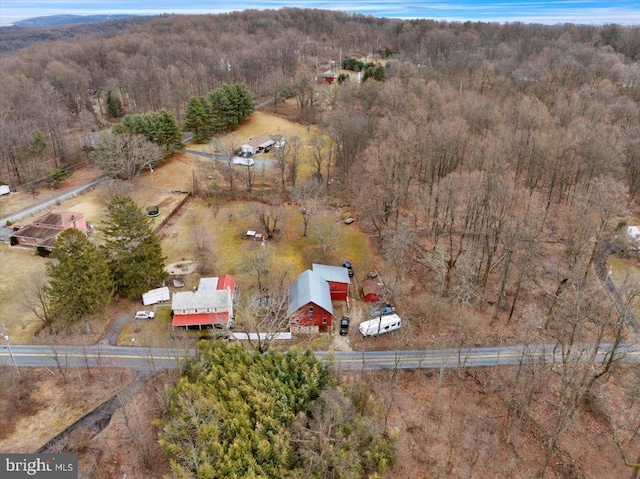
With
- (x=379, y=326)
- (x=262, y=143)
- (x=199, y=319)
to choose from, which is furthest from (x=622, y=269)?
(x=262, y=143)

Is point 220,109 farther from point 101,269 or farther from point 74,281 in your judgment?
point 74,281

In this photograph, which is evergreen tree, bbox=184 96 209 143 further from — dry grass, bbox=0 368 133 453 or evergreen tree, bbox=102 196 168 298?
dry grass, bbox=0 368 133 453

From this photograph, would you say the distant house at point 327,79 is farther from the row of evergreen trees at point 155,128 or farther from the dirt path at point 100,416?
the dirt path at point 100,416

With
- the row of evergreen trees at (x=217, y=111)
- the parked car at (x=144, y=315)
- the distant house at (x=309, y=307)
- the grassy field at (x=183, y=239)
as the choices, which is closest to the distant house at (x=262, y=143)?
the row of evergreen trees at (x=217, y=111)

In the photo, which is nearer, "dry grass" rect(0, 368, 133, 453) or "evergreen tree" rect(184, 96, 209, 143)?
"dry grass" rect(0, 368, 133, 453)

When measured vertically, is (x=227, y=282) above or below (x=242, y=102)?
below

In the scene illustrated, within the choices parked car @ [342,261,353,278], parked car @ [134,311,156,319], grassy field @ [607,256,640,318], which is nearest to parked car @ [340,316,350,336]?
parked car @ [342,261,353,278]
